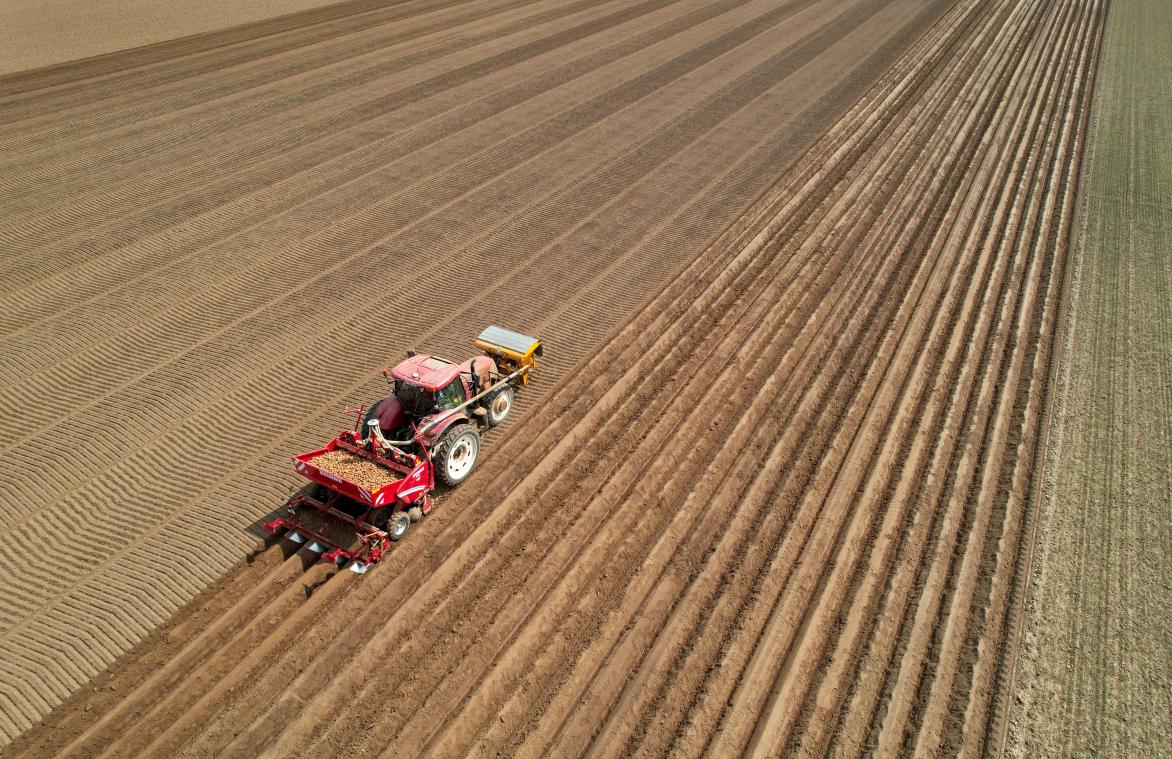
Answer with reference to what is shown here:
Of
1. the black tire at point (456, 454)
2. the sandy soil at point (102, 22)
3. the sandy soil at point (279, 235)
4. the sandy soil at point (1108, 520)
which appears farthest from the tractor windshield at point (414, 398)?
the sandy soil at point (102, 22)

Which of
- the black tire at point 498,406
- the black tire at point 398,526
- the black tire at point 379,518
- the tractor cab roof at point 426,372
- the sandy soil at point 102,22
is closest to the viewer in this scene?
the black tire at point 398,526

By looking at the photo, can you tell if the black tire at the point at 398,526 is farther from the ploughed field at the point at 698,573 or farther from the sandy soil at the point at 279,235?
the sandy soil at the point at 279,235

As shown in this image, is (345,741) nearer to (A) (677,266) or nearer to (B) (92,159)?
(A) (677,266)

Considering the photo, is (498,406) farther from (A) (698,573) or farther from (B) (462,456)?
(A) (698,573)

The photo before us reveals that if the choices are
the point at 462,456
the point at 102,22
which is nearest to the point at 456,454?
the point at 462,456

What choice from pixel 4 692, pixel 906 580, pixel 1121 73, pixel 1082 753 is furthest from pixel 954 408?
pixel 1121 73

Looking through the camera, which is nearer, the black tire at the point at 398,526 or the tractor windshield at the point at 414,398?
the black tire at the point at 398,526

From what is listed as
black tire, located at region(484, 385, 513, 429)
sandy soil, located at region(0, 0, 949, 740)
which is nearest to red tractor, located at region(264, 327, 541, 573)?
black tire, located at region(484, 385, 513, 429)
